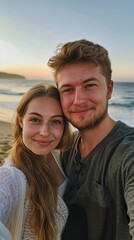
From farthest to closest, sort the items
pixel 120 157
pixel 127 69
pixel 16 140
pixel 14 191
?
pixel 127 69 → pixel 16 140 → pixel 120 157 → pixel 14 191

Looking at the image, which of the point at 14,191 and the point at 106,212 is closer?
the point at 14,191

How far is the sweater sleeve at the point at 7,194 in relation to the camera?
1.71 m

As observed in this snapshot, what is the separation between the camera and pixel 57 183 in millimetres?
2307

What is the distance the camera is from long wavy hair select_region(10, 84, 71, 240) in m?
1.99

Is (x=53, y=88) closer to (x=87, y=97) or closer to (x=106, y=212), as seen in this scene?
(x=87, y=97)

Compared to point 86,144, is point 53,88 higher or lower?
higher

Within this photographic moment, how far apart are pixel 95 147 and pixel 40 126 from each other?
425 millimetres

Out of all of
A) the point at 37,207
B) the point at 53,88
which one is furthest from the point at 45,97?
the point at 37,207

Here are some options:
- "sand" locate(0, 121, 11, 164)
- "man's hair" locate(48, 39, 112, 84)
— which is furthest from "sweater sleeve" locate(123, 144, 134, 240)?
"sand" locate(0, 121, 11, 164)

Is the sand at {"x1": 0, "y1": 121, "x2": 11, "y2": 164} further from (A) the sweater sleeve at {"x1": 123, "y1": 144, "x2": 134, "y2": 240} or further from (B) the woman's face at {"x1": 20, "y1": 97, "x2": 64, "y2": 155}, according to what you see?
(A) the sweater sleeve at {"x1": 123, "y1": 144, "x2": 134, "y2": 240}

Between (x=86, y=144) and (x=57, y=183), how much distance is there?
38cm

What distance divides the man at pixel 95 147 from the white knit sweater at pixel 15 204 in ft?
1.23

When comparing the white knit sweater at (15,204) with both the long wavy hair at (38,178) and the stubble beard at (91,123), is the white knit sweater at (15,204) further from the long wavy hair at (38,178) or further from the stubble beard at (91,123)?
the stubble beard at (91,123)

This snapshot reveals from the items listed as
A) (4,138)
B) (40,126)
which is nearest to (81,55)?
(40,126)
